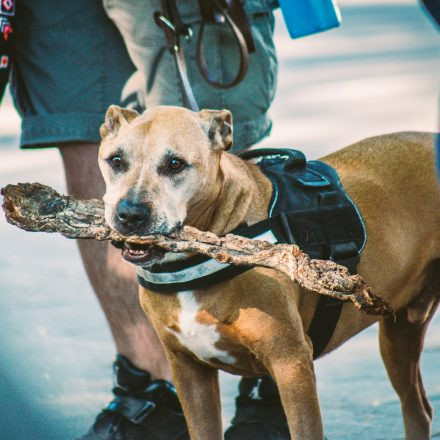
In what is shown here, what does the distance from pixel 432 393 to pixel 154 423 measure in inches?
46.5

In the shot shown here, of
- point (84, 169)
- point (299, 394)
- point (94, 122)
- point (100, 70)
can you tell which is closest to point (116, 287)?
point (84, 169)

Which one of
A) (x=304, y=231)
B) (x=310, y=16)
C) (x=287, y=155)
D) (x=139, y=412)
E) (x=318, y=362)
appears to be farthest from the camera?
(x=318, y=362)

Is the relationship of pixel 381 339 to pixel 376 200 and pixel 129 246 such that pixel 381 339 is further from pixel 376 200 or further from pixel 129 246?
pixel 129 246

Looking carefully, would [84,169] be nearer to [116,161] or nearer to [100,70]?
[100,70]

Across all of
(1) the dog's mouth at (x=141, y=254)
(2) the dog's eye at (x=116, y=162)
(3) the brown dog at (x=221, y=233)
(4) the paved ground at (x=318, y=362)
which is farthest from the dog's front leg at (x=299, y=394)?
(4) the paved ground at (x=318, y=362)

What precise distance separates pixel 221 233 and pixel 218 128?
1.13ft

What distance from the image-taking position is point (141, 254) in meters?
3.52

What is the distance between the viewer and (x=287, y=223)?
3.71m

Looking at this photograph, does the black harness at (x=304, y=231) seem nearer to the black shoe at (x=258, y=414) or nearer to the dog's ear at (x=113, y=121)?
the dog's ear at (x=113, y=121)

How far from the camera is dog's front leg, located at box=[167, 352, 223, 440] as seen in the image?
12.8 feet

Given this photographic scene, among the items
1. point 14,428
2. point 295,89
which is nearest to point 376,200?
point 14,428

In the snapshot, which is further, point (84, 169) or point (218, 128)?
point (84, 169)

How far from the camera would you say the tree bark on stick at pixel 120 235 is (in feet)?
11.1

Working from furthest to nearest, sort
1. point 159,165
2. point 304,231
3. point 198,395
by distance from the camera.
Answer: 1. point 198,395
2. point 304,231
3. point 159,165
